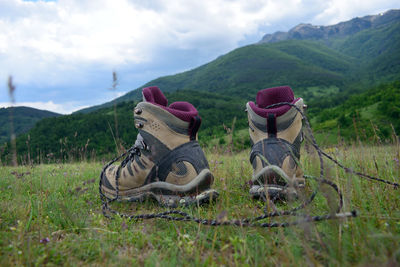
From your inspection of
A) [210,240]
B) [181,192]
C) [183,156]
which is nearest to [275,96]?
[183,156]

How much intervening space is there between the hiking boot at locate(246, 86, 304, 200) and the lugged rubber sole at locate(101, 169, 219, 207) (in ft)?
1.55

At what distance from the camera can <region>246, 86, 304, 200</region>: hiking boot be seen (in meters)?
2.36

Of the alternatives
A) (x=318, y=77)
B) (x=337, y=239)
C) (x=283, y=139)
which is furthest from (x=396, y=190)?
(x=318, y=77)

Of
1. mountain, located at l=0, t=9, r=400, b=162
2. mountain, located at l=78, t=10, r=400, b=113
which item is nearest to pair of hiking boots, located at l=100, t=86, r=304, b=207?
mountain, located at l=0, t=9, r=400, b=162

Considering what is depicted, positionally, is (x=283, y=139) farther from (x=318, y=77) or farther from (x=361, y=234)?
(x=318, y=77)

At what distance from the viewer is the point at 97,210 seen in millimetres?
2338

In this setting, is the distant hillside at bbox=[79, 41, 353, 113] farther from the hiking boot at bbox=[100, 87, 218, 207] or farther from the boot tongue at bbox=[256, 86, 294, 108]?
the hiking boot at bbox=[100, 87, 218, 207]

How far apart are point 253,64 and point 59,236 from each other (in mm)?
155557

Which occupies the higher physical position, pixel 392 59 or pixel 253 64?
pixel 253 64

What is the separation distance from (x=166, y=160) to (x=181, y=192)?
13.3 inches

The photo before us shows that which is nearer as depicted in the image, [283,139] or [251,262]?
[251,262]

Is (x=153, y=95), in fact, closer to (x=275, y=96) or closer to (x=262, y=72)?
(x=275, y=96)

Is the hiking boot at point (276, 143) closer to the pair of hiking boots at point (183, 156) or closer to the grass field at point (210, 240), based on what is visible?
the pair of hiking boots at point (183, 156)

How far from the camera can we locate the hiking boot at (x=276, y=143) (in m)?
2.36
